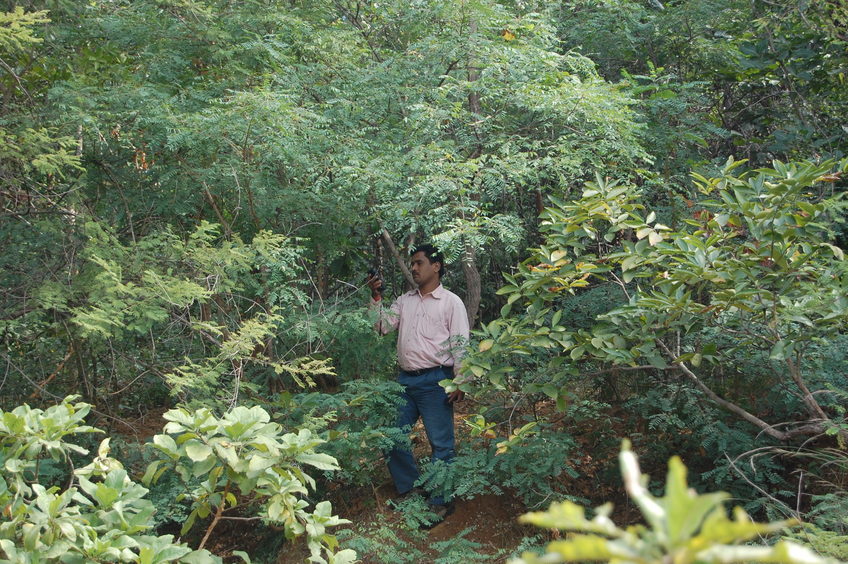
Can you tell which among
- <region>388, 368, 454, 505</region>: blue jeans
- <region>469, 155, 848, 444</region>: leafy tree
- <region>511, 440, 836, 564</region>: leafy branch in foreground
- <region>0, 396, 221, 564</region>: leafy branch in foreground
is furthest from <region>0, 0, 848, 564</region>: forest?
<region>511, 440, 836, 564</region>: leafy branch in foreground

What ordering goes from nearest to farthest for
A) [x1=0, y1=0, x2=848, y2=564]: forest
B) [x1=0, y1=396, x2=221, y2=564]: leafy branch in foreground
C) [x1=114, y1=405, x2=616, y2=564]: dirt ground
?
[x1=0, y1=396, x2=221, y2=564]: leafy branch in foreground < [x1=0, y1=0, x2=848, y2=564]: forest < [x1=114, y1=405, x2=616, y2=564]: dirt ground

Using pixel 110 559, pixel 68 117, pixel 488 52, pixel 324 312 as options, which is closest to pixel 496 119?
pixel 488 52

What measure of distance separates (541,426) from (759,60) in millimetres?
3667

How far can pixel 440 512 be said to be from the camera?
549cm

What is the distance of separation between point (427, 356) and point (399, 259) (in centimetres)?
108

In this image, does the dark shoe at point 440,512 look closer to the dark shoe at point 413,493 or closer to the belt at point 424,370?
the dark shoe at point 413,493

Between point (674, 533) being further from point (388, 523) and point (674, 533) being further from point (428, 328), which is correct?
point (428, 328)

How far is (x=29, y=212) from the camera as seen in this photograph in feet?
16.0

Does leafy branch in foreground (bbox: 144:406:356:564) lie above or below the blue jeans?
above

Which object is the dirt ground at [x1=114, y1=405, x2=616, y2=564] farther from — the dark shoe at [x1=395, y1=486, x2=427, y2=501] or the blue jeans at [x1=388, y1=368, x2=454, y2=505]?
the blue jeans at [x1=388, y1=368, x2=454, y2=505]

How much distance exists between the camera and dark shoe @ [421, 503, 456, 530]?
5406 millimetres

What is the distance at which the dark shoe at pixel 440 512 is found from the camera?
5406mm

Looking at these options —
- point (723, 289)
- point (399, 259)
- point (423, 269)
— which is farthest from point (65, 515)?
point (399, 259)

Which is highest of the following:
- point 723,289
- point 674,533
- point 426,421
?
point 674,533
